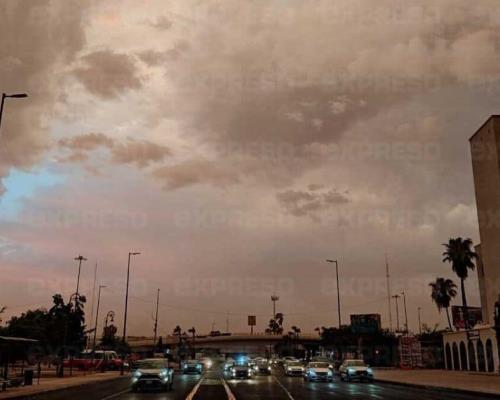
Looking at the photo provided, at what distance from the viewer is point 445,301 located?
318ft

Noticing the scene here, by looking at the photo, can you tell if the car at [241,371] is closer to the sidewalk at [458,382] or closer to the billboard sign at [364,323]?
the sidewalk at [458,382]

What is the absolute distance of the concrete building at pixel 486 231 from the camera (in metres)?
58.9

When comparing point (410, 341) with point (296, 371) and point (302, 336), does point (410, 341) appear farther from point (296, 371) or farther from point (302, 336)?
point (302, 336)

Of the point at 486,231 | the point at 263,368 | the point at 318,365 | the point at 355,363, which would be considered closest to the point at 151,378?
the point at 318,365

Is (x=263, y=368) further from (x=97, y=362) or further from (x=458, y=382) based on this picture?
(x=458, y=382)

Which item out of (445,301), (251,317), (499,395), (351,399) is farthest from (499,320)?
(251,317)

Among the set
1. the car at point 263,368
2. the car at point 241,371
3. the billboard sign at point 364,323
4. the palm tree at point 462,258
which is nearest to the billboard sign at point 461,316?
the palm tree at point 462,258

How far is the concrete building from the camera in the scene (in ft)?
193

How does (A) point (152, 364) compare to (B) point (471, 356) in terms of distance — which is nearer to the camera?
(A) point (152, 364)

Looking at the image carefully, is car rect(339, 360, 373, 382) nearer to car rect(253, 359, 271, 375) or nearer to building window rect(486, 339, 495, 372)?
car rect(253, 359, 271, 375)

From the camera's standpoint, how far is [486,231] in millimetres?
62906

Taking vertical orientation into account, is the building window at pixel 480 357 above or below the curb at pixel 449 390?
above

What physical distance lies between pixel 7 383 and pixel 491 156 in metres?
53.5

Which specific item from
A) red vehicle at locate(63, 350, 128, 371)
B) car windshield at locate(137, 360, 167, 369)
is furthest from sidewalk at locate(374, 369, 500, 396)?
red vehicle at locate(63, 350, 128, 371)
